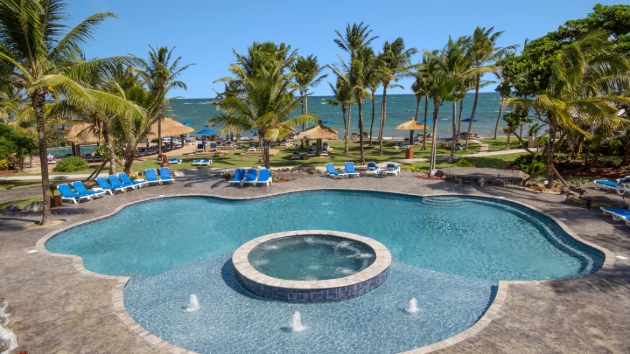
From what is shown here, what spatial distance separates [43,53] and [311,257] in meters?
10.3

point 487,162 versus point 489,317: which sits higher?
point 487,162

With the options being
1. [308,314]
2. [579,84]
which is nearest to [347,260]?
[308,314]

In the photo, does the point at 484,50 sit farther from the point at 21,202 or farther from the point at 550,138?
the point at 21,202

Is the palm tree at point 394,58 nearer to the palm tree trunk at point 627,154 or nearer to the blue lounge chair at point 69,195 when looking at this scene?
the palm tree trunk at point 627,154

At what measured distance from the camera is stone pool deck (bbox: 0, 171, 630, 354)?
648 centimetres

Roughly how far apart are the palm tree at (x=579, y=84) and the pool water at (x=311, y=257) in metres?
10.2

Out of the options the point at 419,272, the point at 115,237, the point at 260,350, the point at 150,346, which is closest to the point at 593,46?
the point at 419,272

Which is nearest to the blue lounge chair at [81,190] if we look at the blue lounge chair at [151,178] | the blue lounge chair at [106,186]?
the blue lounge chair at [106,186]

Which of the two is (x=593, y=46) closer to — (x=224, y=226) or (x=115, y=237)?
(x=224, y=226)

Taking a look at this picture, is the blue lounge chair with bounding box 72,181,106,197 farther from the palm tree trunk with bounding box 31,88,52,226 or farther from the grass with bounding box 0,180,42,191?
the grass with bounding box 0,180,42,191

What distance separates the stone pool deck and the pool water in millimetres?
3578

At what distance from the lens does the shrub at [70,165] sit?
24219 millimetres

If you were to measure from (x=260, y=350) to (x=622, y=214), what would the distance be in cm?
1293

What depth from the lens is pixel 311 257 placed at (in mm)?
10859
